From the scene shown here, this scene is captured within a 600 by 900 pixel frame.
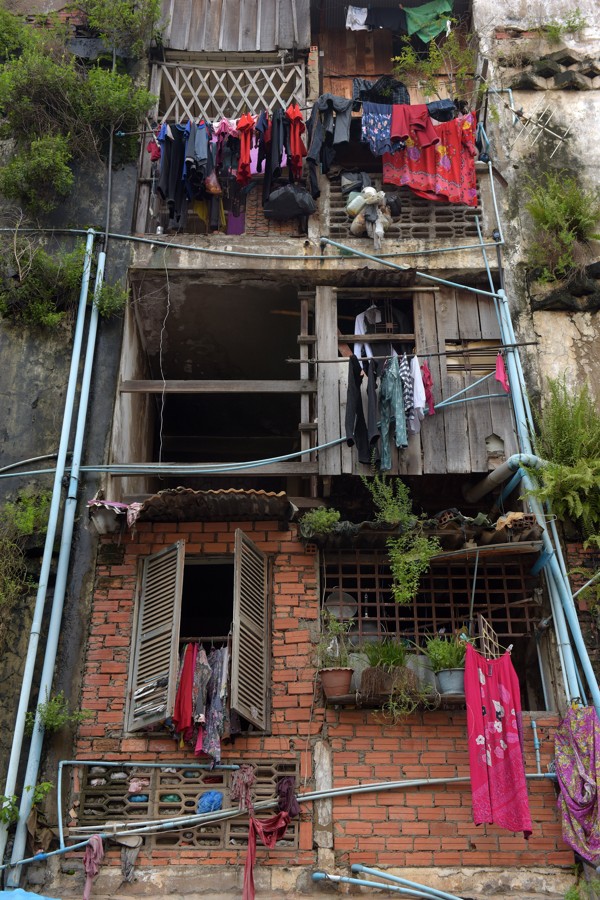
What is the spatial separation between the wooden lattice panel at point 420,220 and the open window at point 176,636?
408cm

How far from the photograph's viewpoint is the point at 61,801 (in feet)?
24.8

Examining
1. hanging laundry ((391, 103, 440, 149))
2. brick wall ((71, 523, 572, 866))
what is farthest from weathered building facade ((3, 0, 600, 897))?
hanging laundry ((391, 103, 440, 149))

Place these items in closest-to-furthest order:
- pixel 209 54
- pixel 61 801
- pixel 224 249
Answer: pixel 61 801, pixel 224 249, pixel 209 54

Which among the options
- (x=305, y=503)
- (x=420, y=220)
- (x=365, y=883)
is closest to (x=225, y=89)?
(x=420, y=220)

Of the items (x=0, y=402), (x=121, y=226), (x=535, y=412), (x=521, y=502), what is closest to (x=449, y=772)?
(x=521, y=502)

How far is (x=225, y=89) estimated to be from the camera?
1174cm

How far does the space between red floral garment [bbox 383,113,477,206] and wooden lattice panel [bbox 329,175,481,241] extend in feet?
0.36

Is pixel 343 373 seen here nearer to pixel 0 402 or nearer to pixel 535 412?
pixel 535 412

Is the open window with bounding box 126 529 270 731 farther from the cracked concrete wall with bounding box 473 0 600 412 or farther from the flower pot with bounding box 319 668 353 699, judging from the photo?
the cracked concrete wall with bounding box 473 0 600 412

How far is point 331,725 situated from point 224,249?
517 centimetres

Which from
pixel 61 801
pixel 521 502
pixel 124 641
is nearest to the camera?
pixel 61 801

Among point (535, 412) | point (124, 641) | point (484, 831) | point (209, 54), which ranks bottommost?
point (484, 831)

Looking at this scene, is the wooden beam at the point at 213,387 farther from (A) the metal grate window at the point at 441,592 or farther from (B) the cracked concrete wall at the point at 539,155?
(B) the cracked concrete wall at the point at 539,155

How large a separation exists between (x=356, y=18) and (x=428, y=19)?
0.98 meters
